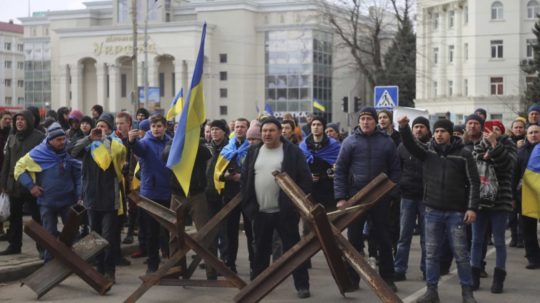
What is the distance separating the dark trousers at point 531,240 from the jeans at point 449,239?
124 inches

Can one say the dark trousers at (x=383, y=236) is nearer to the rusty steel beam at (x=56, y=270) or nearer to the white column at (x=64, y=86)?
the rusty steel beam at (x=56, y=270)

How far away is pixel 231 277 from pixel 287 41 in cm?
8285

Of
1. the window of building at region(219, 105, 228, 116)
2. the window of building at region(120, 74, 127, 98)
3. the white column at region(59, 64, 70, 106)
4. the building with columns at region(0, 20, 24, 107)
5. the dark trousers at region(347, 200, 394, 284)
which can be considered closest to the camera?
the dark trousers at region(347, 200, 394, 284)

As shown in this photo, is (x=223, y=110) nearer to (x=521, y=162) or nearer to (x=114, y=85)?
(x=114, y=85)

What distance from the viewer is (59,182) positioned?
1040cm

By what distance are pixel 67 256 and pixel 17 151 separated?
2861mm

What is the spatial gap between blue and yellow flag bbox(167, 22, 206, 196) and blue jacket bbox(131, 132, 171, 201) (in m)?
1.69

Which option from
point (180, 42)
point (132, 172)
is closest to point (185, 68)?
point (180, 42)

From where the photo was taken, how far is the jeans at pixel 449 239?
28.8 feet

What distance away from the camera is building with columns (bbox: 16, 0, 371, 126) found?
89.5m

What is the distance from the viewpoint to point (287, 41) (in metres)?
90.6

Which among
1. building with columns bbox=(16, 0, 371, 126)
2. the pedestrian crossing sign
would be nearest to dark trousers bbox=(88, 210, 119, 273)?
the pedestrian crossing sign

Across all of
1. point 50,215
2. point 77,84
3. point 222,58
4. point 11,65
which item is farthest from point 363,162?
point 11,65

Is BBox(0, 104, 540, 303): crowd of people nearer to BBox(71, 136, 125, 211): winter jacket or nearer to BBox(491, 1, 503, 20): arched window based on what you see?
BBox(71, 136, 125, 211): winter jacket
